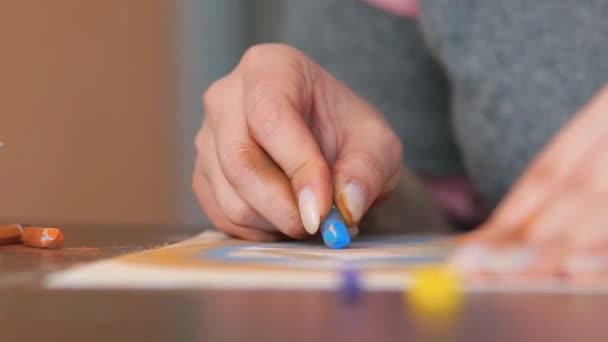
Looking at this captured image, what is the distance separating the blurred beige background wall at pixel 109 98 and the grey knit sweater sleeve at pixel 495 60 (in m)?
0.54

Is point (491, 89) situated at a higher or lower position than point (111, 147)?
higher

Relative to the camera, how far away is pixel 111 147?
65.6 inches

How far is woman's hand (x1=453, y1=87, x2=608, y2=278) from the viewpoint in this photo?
15.8 inches

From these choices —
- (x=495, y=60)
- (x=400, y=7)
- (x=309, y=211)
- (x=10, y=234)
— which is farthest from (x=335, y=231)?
(x=400, y=7)

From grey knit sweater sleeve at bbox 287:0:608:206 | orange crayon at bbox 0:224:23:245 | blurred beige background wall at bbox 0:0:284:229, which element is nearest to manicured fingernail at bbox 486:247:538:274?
orange crayon at bbox 0:224:23:245

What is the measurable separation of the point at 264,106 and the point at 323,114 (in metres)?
0.09

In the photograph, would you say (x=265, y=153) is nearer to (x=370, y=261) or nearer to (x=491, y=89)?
(x=370, y=261)

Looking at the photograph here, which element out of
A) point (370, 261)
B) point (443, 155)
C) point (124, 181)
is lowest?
point (124, 181)

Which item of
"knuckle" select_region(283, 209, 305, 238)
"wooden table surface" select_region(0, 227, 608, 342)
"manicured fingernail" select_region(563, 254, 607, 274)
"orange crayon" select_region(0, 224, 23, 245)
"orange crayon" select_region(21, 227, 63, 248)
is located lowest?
"orange crayon" select_region(0, 224, 23, 245)

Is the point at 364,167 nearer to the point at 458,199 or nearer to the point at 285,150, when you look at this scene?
the point at 285,150

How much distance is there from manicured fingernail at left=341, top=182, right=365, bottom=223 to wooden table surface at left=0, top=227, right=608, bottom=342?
196 mm

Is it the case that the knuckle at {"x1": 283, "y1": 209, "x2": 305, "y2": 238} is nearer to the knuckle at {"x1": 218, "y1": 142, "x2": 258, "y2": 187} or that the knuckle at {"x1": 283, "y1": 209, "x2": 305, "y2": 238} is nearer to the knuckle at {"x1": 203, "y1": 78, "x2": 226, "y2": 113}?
the knuckle at {"x1": 218, "y1": 142, "x2": 258, "y2": 187}

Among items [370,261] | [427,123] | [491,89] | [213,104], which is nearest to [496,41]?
[491,89]

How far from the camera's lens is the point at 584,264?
1.30 ft
